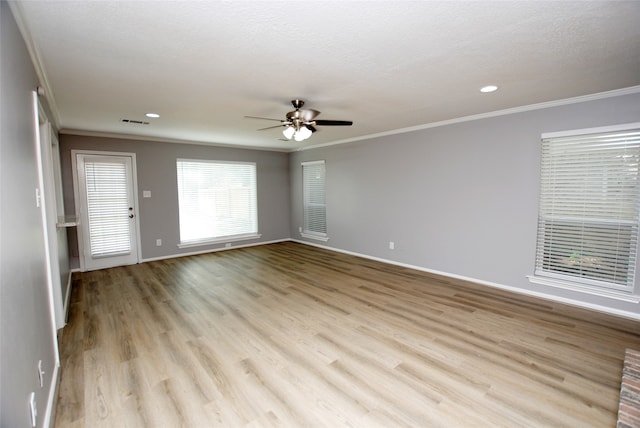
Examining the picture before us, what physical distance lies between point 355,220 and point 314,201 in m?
1.40

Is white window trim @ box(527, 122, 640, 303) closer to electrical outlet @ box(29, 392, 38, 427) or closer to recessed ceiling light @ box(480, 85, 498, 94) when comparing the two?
recessed ceiling light @ box(480, 85, 498, 94)

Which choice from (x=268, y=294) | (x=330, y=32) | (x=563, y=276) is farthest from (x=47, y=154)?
(x=563, y=276)

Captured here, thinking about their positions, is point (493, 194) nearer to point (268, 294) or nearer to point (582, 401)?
point (582, 401)

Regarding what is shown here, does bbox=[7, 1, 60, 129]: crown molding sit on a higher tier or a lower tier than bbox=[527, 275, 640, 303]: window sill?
higher

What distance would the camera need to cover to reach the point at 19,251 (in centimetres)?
146

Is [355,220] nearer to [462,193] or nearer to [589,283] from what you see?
[462,193]

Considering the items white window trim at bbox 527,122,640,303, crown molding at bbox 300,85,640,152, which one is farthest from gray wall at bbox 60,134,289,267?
white window trim at bbox 527,122,640,303

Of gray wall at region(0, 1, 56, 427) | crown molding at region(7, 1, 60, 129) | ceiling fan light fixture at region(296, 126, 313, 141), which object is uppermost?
crown molding at region(7, 1, 60, 129)

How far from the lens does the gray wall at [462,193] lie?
366 cm

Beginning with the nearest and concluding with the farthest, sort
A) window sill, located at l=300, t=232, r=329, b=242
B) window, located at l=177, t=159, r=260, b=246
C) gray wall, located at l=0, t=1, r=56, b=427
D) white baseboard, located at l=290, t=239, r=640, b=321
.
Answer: gray wall, located at l=0, t=1, r=56, b=427 → white baseboard, located at l=290, t=239, r=640, b=321 → window, located at l=177, t=159, r=260, b=246 → window sill, located at l=300, t=232, r=329, b=242

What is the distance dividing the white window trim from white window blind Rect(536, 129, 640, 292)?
3 centimetres

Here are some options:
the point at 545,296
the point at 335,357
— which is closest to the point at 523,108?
the point at 545,296

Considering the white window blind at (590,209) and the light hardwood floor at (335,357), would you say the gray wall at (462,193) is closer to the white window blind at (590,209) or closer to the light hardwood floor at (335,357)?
the white window blind at (590,209)

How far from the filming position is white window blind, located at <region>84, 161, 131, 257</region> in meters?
5.15
